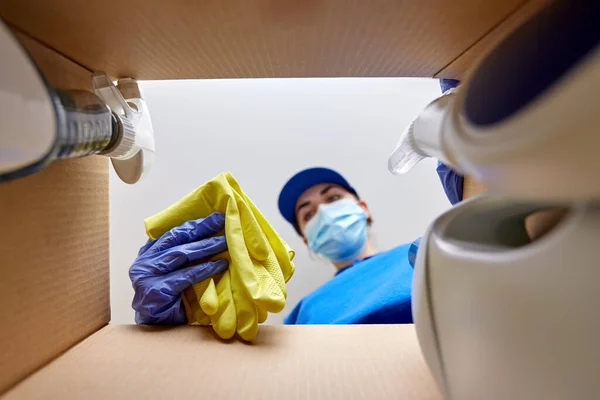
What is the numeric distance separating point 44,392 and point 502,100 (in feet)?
1.42

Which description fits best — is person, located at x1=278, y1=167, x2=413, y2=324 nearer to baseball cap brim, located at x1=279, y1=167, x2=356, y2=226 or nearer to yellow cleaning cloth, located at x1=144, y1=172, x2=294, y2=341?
baseball cap brim, located at x1=279, y1=167, x2=356, y2=226

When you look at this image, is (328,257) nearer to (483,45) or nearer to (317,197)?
(317,197)

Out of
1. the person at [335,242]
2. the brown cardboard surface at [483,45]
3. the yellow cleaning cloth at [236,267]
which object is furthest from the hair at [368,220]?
the brown cardboard surface at [483,45]

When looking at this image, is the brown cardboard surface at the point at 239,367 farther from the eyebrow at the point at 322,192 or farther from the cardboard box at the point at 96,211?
the eyebrow at the point at 322,192

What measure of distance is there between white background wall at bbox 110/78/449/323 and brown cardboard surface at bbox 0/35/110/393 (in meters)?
0.81

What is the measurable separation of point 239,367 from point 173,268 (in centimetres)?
20

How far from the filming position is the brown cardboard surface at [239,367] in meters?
0.43

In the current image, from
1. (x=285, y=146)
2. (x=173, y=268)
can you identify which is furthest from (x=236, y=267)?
(x=285, y=146)

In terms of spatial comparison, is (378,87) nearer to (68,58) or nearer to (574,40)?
(68,58)

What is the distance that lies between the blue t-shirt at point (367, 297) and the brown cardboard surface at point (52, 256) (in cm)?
49

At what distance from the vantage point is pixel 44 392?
0.43 metres

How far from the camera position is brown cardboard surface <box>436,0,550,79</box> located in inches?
17.1

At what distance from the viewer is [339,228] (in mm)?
1440

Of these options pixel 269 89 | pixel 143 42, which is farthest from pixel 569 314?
pixel 269 89
